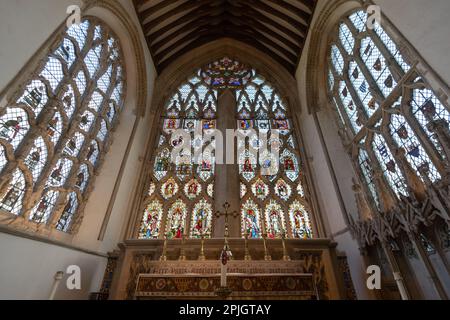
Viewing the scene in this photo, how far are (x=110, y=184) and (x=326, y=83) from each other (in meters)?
7.88

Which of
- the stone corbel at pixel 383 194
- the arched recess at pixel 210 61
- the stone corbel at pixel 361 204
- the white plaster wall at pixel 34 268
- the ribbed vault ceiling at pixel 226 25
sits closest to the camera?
the white plaster wall at pixel 34 268

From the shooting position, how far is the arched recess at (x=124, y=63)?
3400 millimetres

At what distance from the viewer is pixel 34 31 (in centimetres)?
355

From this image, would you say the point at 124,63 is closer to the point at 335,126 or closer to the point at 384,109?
the point at 335,126

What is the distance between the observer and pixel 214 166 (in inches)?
293

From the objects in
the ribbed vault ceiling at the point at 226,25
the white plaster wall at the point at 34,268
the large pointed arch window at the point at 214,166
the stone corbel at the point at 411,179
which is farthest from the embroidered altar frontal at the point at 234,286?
the ribbed vault ceiling at the point at 226,25

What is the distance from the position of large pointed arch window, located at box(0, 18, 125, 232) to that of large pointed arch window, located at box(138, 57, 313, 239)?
2.15 m

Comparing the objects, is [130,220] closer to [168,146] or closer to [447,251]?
[168,146]

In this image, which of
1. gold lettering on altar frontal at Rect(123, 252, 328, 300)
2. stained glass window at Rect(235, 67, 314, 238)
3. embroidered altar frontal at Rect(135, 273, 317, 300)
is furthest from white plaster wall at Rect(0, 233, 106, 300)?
stained glass window at Rect(235, 67, 314, 238)

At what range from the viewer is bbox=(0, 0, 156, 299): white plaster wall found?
3.11 m

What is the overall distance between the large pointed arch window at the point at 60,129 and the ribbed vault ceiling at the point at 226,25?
245 cm

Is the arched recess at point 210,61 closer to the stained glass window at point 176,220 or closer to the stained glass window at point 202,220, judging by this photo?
the stained glass window at point 176,220

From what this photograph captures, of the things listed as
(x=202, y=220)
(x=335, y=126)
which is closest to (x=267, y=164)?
(x=335, y=126)

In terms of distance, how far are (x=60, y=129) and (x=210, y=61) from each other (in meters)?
7.86
